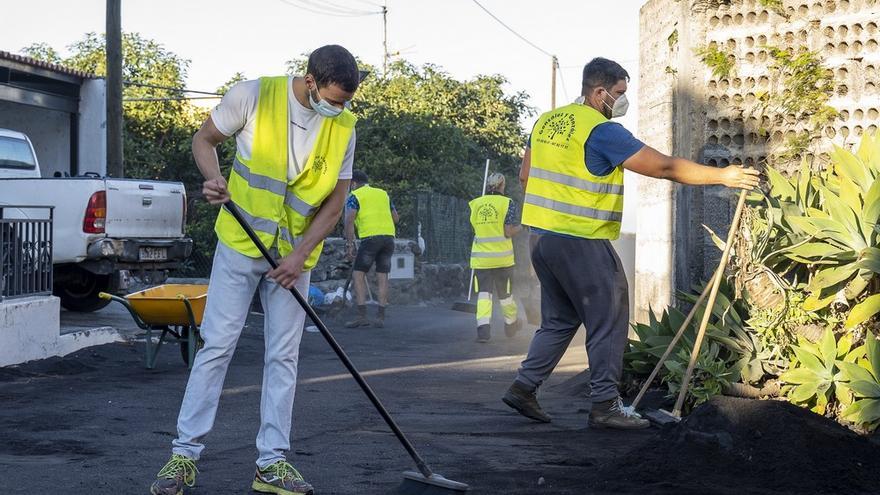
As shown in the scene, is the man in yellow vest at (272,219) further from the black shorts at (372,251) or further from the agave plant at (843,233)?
the black shorts at (372,251)

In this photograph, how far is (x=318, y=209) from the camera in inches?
206

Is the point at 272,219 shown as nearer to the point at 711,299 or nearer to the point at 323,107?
the point at 323,107

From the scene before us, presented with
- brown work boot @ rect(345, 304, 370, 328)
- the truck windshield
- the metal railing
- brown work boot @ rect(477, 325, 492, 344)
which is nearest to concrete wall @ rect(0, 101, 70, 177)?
the truck windshield

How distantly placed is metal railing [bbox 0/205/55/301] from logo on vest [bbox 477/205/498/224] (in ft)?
17.0

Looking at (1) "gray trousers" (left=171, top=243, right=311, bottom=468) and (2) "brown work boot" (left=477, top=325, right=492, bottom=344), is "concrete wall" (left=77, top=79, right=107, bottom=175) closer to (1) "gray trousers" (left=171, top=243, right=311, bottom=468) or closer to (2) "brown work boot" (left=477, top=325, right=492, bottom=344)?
(2) "brown work boot" (left=477, top=325, right=492, bottom=344)

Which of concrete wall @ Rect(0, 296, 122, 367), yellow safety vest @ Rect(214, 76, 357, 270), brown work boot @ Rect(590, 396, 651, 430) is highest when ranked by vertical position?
yellow safety vest @ Rect(214, 76, 357, 270)

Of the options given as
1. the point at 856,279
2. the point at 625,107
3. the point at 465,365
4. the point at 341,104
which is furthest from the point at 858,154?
the point at 465,365

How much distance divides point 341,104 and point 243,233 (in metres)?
0.68

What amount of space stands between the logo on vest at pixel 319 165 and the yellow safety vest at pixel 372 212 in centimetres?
1066

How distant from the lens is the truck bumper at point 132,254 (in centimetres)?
1390

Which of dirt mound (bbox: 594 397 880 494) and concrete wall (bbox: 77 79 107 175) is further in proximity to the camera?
concrete wall (bbox: 77 79 107 175)

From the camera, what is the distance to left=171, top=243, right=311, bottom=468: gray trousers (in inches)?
196

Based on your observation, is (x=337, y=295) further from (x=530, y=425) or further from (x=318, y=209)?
(x=318, y=209)

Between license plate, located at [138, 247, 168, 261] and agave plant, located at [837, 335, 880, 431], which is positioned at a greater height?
license plate, located at [138, 247, 168, 261]
